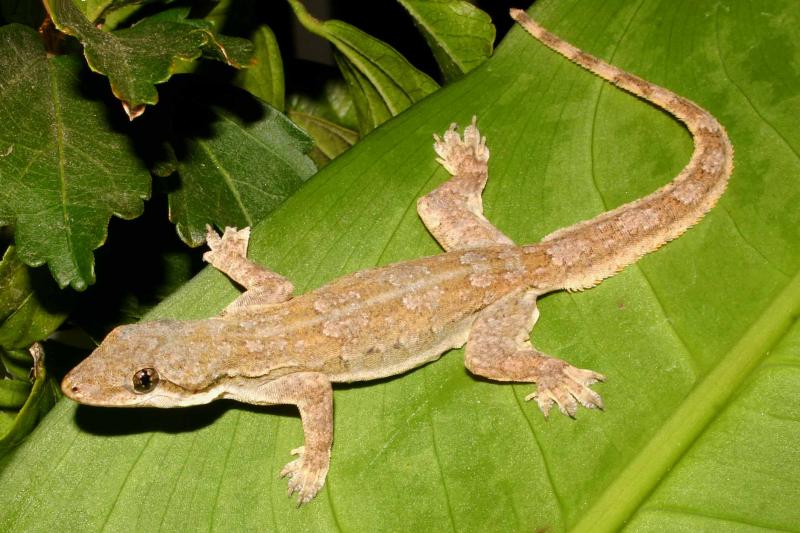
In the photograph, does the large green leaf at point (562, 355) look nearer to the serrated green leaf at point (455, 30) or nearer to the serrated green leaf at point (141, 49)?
the serrated green leaf at point (455, 30)

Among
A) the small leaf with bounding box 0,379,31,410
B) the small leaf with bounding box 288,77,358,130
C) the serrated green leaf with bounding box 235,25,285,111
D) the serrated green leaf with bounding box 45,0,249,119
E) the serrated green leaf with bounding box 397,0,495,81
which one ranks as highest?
the serrated green leaf with bounding box 397,0,495,81

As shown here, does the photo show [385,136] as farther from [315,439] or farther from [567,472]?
[567,472]

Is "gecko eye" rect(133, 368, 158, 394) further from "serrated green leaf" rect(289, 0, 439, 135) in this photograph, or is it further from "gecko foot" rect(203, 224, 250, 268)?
"serrated green leaf" rect(289, 0, 439, 135)

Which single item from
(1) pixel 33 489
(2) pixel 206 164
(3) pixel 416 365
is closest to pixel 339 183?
(2) pixel 206 164

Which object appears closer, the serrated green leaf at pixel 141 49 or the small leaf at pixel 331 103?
the serrated green leaf at pixel 141 49

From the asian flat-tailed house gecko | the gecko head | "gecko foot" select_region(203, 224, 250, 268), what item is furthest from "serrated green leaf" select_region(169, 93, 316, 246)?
the gecko head

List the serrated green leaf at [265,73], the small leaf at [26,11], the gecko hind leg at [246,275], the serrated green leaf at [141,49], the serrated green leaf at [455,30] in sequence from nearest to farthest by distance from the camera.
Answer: the serrated green leaf at [141,49], the small leaf at [26,11], the gecko hind leg at [246,275], the serrated green leaf at [455,30], the serrated green leaf at [265,73]

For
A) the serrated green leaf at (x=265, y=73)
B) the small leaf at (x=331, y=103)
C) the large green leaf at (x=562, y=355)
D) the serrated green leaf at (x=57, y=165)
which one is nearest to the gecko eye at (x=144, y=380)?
the large green leaf at (x=562, y=355)

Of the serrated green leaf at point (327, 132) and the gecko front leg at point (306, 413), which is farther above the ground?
the serrated green leaf at point (327, 132)
